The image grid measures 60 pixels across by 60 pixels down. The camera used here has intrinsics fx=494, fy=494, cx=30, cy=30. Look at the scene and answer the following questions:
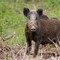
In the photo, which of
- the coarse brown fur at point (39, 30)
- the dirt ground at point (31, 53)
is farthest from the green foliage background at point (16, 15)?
the dirt ground at point (31, 53)

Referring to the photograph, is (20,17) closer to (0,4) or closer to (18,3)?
(0,4)

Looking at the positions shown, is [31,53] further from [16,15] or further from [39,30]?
[16,15]

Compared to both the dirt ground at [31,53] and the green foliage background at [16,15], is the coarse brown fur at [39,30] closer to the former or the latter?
the dirt ground at [31,53]

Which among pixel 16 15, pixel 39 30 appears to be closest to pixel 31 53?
pixel 39 30

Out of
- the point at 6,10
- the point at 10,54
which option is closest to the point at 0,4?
the point at 6,10

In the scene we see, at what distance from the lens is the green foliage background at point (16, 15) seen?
43.4 ft

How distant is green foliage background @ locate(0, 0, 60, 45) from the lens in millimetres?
13234

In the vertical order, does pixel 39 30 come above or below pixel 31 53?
above

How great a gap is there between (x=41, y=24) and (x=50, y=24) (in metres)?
0.50

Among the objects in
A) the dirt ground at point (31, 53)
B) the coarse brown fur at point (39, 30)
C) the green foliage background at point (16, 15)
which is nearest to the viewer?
the dirt ground at point (31, 53)

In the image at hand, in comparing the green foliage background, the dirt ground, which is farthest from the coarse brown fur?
the green foliage background

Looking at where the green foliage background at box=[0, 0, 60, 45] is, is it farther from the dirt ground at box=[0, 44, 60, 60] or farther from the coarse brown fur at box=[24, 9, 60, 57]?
the dirt ground at box=[0, 44, 60, 60]

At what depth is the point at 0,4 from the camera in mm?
16312

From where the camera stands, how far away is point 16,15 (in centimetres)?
1561
